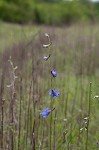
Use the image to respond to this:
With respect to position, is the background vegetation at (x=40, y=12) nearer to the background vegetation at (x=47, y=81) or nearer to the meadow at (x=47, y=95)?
the background vegetation at (x=47, y=81)

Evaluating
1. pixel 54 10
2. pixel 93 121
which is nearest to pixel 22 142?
pixel 93 121

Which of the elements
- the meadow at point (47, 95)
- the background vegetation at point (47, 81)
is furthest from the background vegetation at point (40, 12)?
the meadow at point (47, 95)

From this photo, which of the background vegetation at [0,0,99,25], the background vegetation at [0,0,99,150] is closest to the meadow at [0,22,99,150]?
the background vegetation at [0,0,99,150]

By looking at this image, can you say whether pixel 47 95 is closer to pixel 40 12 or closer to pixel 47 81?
pixel 47 81

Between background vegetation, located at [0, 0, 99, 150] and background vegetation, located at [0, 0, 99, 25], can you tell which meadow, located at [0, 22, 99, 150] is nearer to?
background vegetation, located at [0, 0, 99, 150]

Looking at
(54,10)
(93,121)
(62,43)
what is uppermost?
(93,121)

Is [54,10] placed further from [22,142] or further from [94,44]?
[22,142]

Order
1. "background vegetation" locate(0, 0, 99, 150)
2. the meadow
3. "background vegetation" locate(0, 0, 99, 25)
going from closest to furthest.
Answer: the meadow → "background vegetation" locate(0, 0, 99, 150) → "background vegetation" locate(0, 0, 99, 25)

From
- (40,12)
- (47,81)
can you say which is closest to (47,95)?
(47,81)
